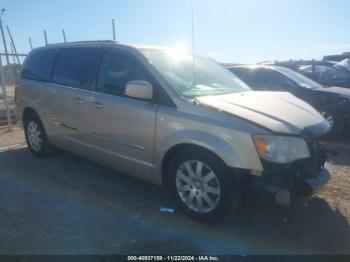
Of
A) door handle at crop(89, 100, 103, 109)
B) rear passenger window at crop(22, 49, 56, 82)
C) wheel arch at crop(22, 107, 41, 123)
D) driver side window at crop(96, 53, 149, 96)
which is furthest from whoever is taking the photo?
wheel arch at crop(22, 107, 41, 123)

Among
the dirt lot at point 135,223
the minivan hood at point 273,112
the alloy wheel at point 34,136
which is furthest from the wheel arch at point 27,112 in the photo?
the minivan hood at point 273,112

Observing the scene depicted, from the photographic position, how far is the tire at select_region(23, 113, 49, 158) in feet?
19.9

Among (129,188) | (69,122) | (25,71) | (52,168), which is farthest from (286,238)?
(25,71)

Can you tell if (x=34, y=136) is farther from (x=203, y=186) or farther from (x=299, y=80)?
(x=299, y=80)

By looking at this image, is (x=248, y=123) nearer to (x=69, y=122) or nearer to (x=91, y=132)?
(x=91, y=132)

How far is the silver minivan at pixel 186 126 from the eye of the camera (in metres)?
3.38

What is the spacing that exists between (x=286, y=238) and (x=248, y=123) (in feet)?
3.98

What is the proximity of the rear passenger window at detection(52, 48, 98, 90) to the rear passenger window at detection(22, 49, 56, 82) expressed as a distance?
8.8 inches

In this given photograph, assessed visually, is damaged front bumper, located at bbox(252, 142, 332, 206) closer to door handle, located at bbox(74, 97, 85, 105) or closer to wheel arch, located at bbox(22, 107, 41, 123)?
door handle, located at bbox(74, 97, 85, 105)

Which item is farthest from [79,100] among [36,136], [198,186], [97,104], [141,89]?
[198,186]

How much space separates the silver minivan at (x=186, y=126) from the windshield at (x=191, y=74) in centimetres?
2

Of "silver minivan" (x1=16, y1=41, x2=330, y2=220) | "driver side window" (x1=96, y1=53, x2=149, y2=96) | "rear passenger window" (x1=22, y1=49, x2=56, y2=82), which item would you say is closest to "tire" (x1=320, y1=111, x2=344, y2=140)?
"silver minivan" (x1=16, y1=41, x2=330, y2=220)

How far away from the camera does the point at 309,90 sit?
7.67 meters

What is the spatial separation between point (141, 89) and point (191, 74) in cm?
77
